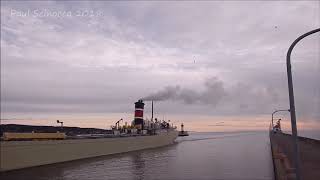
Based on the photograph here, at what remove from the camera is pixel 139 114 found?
221ft

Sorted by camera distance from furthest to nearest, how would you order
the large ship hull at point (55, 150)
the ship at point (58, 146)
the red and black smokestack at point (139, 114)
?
the red and black smokestack at point (139, 114)
the ship at point (58, 146)
the large ship hull at point (55, 150)

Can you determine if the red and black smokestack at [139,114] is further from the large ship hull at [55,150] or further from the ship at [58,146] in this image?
the large ship hull at [55,150]

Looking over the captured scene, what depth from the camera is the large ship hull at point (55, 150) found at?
30.0 m

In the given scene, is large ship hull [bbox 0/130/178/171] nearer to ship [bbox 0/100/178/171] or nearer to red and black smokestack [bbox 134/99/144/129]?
ship [bbox 0/100/178/171]

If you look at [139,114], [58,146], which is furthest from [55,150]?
[139,114]

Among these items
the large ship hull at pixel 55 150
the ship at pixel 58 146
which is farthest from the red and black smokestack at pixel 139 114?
the large ship hull at pixel 55 150

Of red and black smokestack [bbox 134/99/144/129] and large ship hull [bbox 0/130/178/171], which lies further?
red and black smokestack [bbox 134/99/144/129]

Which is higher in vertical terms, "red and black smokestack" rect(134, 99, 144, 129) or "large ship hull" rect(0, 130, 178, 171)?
"red and black smokestack" rect(134, 99, 144, 129)

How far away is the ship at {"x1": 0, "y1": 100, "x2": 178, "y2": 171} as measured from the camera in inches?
1200

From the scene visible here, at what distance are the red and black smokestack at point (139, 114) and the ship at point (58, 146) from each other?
9 cm

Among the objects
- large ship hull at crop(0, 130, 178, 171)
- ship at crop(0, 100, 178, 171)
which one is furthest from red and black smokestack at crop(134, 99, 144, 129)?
large ship hull at crop(0, 130, 178, 171)

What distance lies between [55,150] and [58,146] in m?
0.62

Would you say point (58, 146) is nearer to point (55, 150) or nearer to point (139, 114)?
point (55, 150)

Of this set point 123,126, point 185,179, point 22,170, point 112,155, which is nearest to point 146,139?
point 123,126
